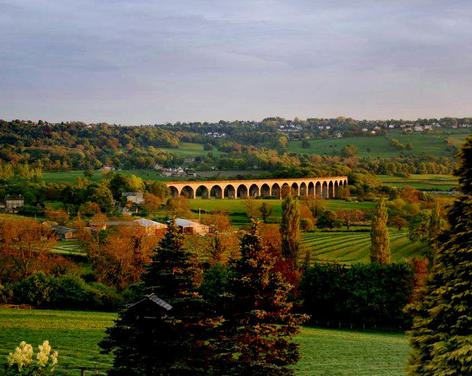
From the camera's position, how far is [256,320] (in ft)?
46.9

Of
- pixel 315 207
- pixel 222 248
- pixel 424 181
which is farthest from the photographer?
pixel 424 181

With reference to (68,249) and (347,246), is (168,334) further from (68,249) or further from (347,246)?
(347,246)

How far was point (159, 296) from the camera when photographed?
14578 millimetres

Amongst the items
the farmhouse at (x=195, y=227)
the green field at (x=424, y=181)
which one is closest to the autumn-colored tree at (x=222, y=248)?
the farmhouse at (x=195, y=227)

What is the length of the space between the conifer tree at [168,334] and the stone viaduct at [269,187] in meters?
102

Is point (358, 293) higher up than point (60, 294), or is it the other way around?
point (358, 293)

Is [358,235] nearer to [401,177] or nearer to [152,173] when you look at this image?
[401,177]

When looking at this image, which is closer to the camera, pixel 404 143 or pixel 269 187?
pixel 269 187


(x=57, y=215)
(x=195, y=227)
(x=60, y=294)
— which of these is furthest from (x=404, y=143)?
(x=60, y=294)

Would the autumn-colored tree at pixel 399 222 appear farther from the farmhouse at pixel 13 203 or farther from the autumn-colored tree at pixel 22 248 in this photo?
the farmhouse at pixel 13 203

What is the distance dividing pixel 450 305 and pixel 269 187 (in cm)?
11639

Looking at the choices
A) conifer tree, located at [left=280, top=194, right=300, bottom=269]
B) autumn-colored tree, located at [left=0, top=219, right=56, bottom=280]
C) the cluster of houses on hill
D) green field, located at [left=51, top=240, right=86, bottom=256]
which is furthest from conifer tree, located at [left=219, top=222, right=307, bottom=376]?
the cluster of houses on hill

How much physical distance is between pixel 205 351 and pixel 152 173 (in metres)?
126

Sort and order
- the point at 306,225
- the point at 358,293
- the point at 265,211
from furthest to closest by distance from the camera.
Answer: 1. the point at 265,211
2. the point at 306,225
3. the point at 358,293
